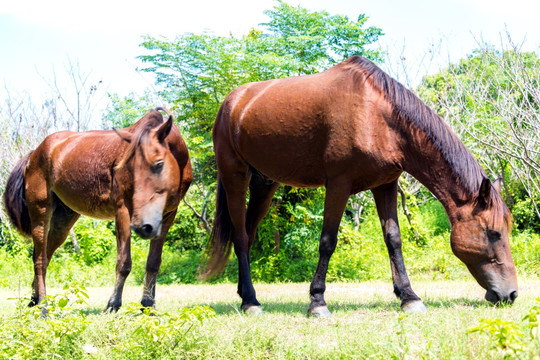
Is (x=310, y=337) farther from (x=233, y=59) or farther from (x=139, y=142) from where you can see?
(x=233, y=59)

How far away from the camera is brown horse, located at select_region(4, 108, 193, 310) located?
4.91 meters

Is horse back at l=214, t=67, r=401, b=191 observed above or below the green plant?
above

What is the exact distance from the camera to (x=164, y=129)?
16.7 ft

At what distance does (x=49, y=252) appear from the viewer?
6.62 m

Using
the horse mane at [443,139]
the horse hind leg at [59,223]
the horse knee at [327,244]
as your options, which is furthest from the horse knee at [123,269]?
the horse mane at [443,139]

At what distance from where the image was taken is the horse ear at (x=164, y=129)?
504cm

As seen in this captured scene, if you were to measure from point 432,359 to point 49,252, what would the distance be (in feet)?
17.1

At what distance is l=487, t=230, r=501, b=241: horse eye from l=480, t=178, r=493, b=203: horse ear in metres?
0.29

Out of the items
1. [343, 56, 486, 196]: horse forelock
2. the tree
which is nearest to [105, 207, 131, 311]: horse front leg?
[343, 56, 486, 196]: horse forelock

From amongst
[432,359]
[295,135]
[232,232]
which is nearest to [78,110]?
[232,232]

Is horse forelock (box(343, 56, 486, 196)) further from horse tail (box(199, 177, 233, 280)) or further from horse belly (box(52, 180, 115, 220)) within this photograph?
horse belly (box(52, 180, 115, 220))

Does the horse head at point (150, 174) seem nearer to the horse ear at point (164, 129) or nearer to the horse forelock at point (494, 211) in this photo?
the horse ear at point (164, 129)

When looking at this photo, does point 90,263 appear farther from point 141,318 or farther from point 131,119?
point 141,318

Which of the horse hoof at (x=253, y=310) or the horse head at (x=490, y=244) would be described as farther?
the horse hoof at (x=253, y=310)
